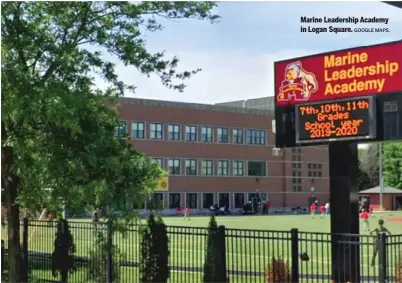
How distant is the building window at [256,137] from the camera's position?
90062 mm

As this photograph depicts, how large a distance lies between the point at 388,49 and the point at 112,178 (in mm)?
5269

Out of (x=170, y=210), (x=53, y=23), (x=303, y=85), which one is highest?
(x=53, y=23)

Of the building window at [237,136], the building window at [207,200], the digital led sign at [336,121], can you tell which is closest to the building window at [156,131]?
the building window at [207,200]

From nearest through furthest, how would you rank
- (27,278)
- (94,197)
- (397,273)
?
(94,197), (397,273), (27,278)

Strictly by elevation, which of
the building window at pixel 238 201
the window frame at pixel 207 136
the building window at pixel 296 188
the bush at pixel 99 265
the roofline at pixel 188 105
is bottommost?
the building window at pixel 238 201

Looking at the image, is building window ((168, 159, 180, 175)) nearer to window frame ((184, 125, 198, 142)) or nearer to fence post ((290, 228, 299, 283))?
window frame ((184, 125, 198, 142))

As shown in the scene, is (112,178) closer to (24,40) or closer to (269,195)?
(24,40)

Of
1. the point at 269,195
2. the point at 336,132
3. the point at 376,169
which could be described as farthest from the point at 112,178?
the point at 376,169

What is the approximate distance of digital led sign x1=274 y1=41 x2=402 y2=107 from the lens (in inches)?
445

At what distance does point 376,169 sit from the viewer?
11738 cm

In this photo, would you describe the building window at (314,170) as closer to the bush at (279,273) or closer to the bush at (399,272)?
the bush at (399,272)

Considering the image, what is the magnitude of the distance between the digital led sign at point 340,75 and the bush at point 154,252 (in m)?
3.49

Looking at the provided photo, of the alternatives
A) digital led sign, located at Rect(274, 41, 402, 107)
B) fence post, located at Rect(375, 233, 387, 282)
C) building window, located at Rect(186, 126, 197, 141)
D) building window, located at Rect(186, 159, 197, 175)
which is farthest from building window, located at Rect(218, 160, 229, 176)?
fence post, located at Rect(375, 233, 387, 282)

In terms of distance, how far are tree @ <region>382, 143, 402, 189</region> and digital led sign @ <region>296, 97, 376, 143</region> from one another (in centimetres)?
8914
